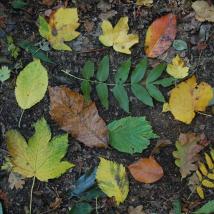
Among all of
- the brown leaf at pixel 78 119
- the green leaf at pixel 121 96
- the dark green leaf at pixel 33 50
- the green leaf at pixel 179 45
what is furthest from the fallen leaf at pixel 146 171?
the dark green leaf at pixel 33 50

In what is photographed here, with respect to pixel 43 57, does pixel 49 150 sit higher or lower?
lower

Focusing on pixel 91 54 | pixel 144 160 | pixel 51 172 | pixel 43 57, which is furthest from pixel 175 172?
pixel 43 57

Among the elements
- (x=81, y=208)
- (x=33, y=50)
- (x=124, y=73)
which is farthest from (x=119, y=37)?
(x=81, y=208)

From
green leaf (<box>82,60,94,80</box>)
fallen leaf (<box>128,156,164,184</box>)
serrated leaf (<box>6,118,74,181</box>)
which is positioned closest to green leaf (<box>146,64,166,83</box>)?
green leaf (<box>82,60,94,80</box>)

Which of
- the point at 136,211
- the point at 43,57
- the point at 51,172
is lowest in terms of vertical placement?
the point at 136,211

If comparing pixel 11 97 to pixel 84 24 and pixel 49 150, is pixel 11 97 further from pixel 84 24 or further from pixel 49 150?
pixel 84 24

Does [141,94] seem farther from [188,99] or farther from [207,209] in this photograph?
[207,209]

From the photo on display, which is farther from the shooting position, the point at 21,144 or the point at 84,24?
the point at 84,24
